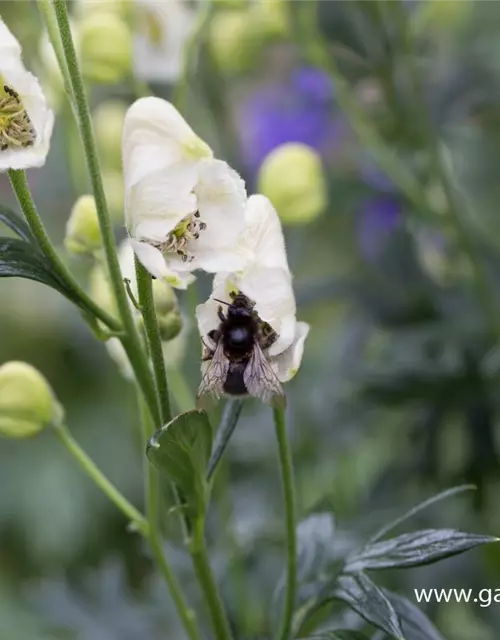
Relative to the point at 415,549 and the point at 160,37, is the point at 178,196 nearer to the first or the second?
the point at 415,549

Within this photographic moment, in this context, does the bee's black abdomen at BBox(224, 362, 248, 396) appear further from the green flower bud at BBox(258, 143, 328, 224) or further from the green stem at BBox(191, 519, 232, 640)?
the green flower bud at BBox(258, 143, 328, 224)

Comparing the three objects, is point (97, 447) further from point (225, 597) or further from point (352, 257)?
point (225, 597)

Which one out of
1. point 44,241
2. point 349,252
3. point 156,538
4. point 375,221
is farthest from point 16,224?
point 349,252

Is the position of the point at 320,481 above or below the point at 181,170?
below

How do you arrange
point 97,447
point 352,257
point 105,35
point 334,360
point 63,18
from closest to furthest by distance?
point 63,18 → point 105,35 → point 334,360 → point 352,257 → point 97,447

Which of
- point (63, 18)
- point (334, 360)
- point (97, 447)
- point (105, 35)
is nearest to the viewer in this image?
point (63, 18)

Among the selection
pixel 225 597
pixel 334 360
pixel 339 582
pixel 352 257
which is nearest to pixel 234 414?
pixel 339 582
